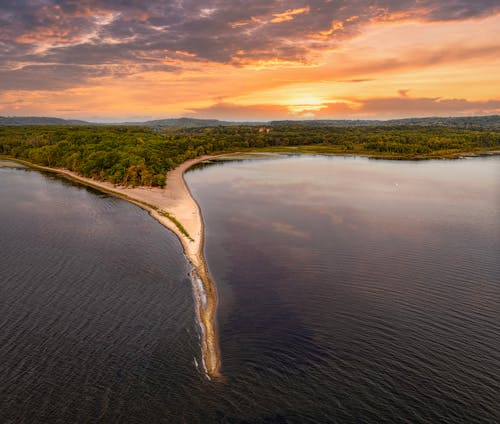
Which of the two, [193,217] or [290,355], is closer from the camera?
[290,355]

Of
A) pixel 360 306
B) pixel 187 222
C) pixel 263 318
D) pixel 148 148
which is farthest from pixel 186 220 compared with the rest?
pixel 148 148

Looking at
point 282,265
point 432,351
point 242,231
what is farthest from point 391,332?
point 242,231

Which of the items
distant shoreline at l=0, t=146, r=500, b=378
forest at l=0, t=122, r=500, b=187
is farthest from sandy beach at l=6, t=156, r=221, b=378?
forest at l=0, t=122, r=500, b=187

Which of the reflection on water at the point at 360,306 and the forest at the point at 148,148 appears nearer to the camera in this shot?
the reflection on water at the point at 360,306

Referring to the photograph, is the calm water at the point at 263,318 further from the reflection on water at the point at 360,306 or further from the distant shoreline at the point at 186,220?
the distant shoreline at the point at 186,220

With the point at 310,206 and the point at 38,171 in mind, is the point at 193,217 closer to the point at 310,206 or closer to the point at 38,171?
the point at 310,206

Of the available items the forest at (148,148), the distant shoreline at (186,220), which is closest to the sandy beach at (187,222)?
the distant shoreline at (186,220)
